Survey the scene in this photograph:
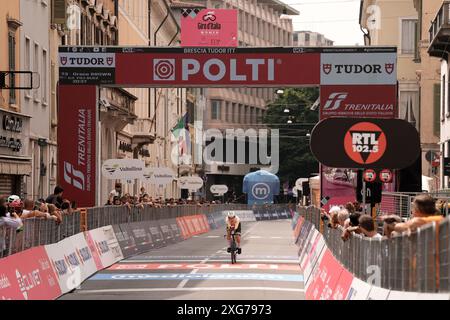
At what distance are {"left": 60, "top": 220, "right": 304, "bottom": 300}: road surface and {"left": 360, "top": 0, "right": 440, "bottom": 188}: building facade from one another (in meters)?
23.8

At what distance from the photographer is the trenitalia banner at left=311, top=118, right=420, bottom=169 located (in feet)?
58.3

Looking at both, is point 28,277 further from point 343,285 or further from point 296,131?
point 296,131

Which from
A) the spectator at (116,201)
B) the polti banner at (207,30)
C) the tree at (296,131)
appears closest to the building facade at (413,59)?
the polti banner at (207,30)

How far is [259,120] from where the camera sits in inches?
5610

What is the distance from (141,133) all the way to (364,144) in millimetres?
49423

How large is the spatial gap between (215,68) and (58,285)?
19.9 metres

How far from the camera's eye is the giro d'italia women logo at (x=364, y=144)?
17859mm

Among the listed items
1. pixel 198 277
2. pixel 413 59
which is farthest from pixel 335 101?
pixel 413 59

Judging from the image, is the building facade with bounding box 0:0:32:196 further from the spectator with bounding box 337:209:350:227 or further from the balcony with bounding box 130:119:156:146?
the balcony with bounding box 130:119:156:146

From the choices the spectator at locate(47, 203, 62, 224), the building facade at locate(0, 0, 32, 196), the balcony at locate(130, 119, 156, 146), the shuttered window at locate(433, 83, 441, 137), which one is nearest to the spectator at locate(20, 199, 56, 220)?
the spectator at locate(47, 203, 62, 224)

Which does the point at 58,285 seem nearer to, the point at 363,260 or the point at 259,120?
the point at 363,260

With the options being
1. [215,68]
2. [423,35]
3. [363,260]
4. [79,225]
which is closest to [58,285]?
[79,225]

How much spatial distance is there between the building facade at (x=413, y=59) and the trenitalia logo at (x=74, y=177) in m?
23.6

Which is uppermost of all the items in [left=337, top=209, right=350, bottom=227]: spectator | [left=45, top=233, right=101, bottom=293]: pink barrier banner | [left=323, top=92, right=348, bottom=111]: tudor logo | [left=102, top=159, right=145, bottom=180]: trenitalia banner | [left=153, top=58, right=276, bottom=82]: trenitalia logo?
[left=153, top=58, right=276, bottom=82]: trenitalia logo
